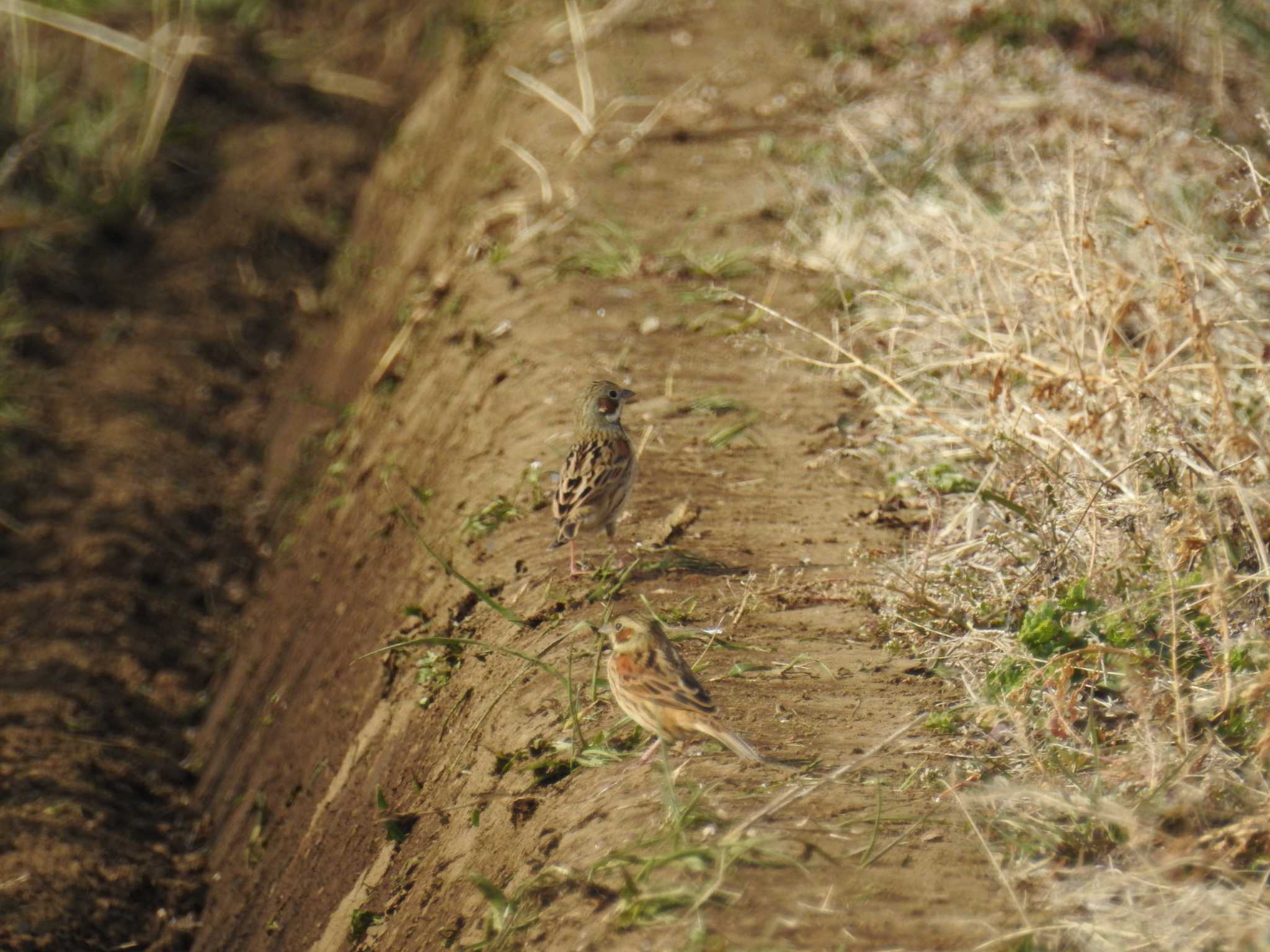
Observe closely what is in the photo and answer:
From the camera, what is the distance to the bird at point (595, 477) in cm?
549

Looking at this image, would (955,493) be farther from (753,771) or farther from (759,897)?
(759,897)

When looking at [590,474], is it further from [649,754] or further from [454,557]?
[649,754]

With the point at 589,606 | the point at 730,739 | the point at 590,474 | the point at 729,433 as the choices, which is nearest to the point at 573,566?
the point at 589,606

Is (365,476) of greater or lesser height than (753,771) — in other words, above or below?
below

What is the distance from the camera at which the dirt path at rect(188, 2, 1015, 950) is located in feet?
13.0

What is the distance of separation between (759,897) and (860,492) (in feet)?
9.69

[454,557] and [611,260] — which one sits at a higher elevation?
[611,260]

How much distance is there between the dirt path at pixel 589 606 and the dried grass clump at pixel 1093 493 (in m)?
0.27

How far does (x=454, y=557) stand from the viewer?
6.48 meters

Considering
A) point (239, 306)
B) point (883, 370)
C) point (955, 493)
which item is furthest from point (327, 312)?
point (955, 493)

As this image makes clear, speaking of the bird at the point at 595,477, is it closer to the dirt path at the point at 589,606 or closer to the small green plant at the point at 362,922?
the dirt path at the point at 589,606

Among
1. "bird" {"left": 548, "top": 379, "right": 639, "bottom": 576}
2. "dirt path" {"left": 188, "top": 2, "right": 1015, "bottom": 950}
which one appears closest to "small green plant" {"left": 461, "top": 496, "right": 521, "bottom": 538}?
"dirt path" {"left": 188, "top": 2, "right": 1015, "bottom": 950}

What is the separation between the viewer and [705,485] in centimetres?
646

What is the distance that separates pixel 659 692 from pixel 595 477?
4.60 ft
